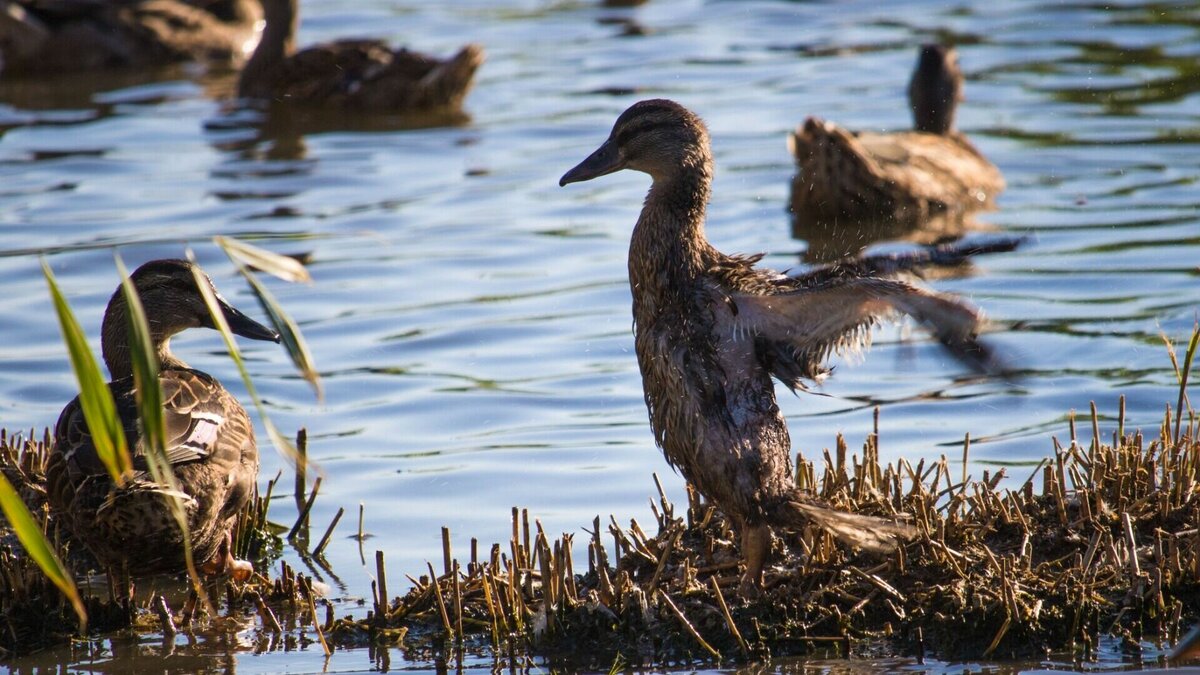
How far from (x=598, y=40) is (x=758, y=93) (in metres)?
3.64

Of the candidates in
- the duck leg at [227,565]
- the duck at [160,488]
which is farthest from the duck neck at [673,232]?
the duck leg at [227,565]

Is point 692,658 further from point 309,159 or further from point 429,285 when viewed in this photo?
point 309,159

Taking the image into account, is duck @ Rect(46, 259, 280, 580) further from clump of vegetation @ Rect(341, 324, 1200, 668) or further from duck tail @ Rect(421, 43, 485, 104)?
duck tail @ Rect(421, 43, 485, 104)

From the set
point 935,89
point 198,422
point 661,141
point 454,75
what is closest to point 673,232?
point 661,141

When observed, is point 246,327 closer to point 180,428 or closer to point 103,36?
point 180,428

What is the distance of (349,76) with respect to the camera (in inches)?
640

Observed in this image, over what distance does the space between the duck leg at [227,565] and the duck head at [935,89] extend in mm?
8511

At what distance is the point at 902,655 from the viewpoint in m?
5.21

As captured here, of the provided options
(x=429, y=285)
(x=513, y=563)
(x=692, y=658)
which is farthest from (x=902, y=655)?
(x=429, y=285)

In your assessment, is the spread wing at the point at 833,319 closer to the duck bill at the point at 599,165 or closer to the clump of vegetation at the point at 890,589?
the clump of vegetation at the point at 890,589

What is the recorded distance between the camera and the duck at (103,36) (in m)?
18.2

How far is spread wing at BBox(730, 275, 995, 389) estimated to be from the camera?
4.89m

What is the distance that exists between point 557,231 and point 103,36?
28.2 feet

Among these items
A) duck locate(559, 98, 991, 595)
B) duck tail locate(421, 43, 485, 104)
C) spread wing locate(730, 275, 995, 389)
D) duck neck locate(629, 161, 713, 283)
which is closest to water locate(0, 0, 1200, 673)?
spread wing locate(730, 275, 995, 389)
